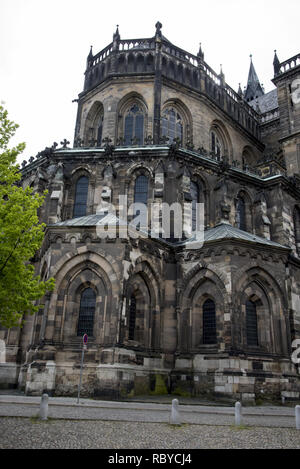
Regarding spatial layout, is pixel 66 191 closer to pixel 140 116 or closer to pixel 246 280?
pixel 140 116

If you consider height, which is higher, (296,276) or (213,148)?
(213,148)

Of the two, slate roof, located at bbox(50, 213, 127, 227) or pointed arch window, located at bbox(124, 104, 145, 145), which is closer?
slate roof, located at bbox(50, 213, 127, 227)

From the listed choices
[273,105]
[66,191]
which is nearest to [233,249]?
[66,191]

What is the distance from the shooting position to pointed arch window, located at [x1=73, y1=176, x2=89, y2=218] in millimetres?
25875

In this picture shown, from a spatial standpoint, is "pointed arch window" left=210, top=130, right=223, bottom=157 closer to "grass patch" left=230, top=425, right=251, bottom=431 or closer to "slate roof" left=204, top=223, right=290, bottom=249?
"slate roof" left=204, top=223, right=290, bottom=249

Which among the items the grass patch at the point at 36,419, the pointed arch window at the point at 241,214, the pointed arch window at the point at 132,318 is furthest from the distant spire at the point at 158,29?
the grass patch at the point at 36,419

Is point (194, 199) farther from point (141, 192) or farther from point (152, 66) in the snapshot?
point (152, 66)

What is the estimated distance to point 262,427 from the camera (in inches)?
423

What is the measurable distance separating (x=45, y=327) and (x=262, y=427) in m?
10.6

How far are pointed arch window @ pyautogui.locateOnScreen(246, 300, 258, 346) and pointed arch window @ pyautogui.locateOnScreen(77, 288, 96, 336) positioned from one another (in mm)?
7728

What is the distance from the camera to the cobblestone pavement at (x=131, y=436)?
24.6 feet

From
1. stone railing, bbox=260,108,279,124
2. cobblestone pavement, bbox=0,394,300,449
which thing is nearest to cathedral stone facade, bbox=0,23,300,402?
cobblestone pavement, bbox=0,394,300,449

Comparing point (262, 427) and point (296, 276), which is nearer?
point (262, 427)

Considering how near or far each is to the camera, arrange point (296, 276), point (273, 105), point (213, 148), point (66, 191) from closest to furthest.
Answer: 1. point (296, 276)
2. point (66, 191)
3. point (213, 148)
4. point (273, 105)
